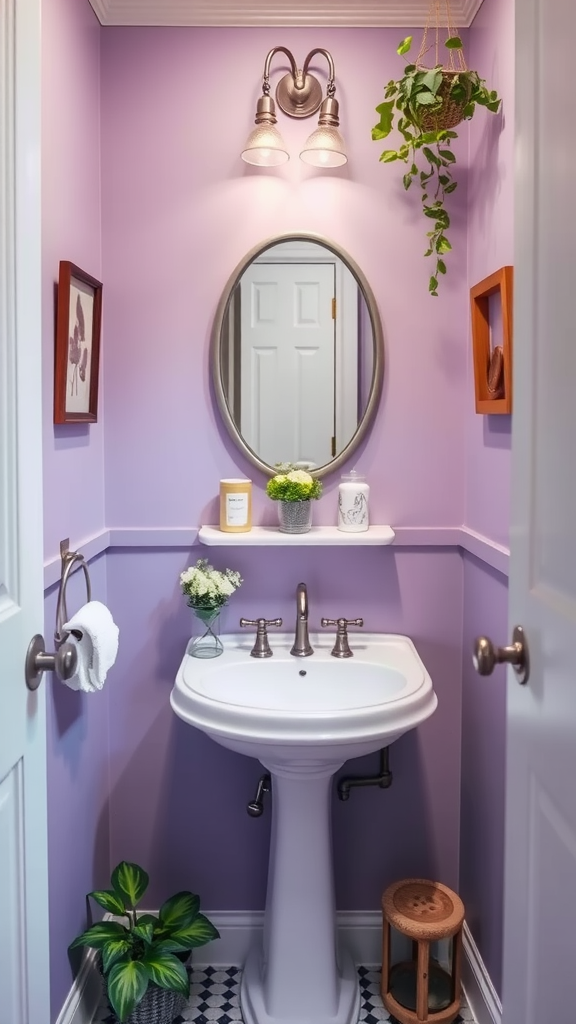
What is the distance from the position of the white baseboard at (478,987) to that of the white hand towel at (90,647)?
41.9 inches

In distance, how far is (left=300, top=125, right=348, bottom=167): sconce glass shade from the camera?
5.59 feet

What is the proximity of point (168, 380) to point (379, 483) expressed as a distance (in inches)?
23.0

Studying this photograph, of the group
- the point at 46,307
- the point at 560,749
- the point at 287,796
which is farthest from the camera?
the point at 287,796

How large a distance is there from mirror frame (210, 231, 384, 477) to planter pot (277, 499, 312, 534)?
11 centimetres

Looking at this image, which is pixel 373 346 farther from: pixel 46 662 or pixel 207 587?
pixel 46 662

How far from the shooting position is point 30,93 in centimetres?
92

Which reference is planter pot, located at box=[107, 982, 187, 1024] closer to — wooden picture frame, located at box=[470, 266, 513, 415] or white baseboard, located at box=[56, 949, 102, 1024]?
white baseboard, located at box=[56, 949, 102, 1024]

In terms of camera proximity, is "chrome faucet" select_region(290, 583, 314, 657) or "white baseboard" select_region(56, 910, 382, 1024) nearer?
"chrome faucet" select_region(290, 583, 314, 657)

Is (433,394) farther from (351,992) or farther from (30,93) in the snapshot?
(351,992)

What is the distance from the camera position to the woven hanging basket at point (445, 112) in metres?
1.52

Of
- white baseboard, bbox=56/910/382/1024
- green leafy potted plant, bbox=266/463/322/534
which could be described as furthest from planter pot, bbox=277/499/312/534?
white baseboard, bbox=56/910/382/1024

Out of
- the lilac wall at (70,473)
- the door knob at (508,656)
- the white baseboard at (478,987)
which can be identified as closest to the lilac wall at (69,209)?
the lilac wall at (70,473)

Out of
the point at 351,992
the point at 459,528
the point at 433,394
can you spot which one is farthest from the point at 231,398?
the point at 351,992

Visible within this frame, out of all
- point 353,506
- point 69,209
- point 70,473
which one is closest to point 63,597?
point 70,473
